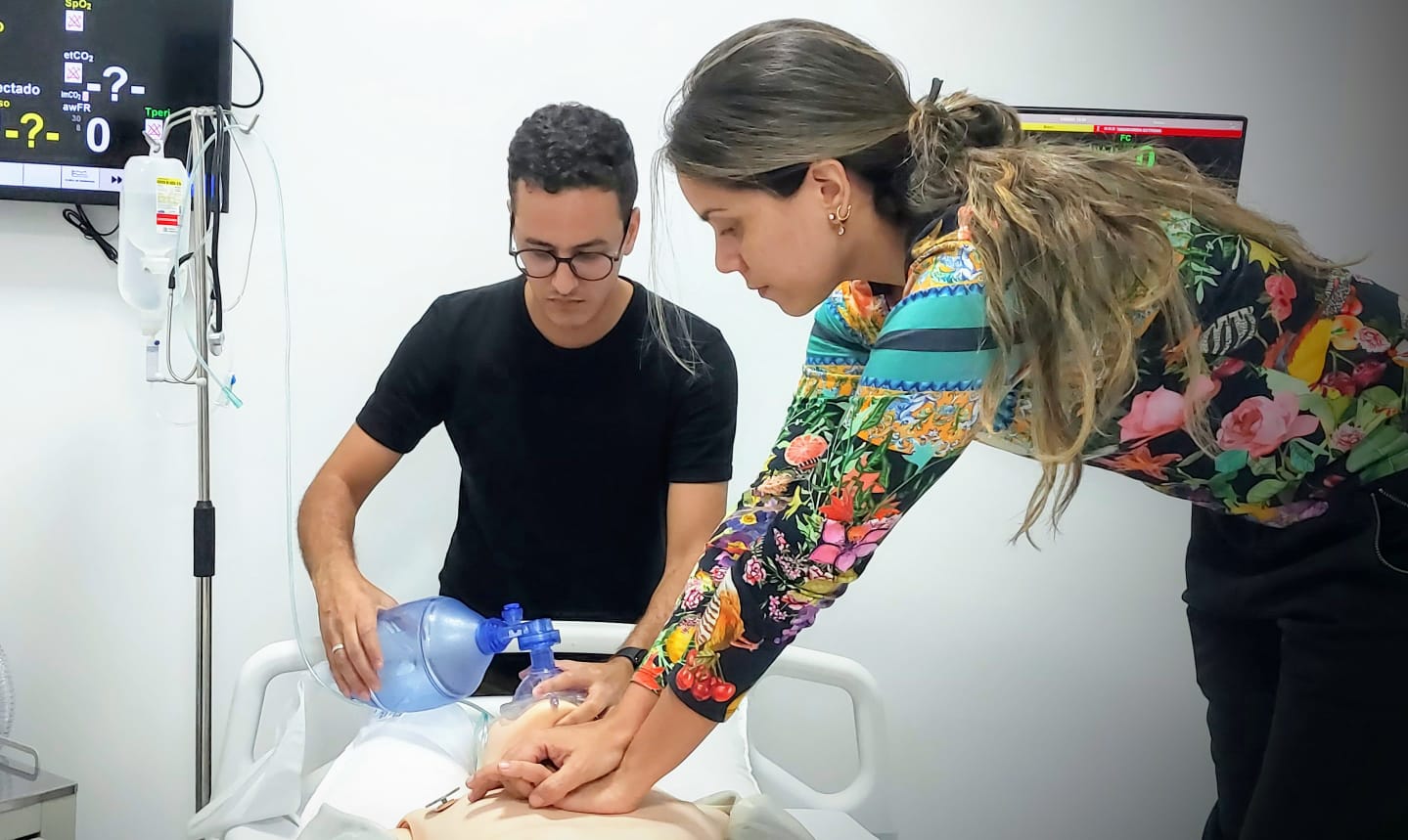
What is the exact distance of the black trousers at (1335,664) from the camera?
40.4 inches

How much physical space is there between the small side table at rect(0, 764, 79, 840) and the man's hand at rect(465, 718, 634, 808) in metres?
0.96

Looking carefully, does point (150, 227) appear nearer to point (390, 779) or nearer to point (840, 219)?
point (390, 779)

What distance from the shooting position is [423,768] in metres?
1.26

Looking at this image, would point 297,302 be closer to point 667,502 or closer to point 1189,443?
point 667,502

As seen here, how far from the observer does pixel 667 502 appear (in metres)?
1.72

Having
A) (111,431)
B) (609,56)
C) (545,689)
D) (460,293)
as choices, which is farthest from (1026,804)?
(111,431)

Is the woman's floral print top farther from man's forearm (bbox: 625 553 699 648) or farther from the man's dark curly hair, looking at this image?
the man's dark curly hair

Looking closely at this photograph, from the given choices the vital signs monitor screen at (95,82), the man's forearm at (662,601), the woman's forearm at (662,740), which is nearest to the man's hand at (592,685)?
the man's forearm at (662,601)

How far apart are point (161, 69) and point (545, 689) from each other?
4.11ft

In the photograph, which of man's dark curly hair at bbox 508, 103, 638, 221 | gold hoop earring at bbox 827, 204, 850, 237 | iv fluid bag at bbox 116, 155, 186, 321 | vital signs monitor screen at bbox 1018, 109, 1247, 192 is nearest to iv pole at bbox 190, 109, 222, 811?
iv fluid bag at bbox 116, 155, 186, 321

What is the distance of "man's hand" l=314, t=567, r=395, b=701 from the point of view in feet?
4.59

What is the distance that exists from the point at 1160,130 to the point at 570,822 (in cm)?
165

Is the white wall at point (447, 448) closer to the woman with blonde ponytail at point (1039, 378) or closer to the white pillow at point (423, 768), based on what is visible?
the white pillow at point (423, 768)

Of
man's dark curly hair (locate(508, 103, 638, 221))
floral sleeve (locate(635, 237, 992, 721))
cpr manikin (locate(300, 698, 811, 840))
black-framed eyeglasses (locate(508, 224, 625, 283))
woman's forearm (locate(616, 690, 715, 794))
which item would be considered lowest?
cpr manikin (locate(300, 698, 811, 840))
